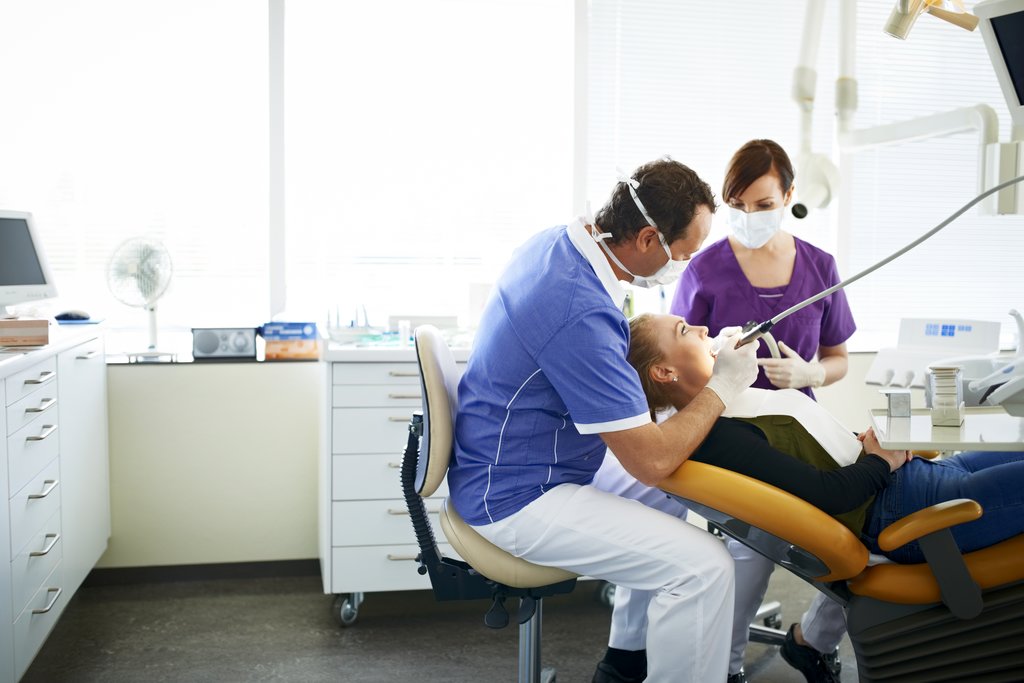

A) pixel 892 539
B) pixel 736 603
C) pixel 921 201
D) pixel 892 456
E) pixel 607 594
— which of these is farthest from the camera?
pixel 921 201

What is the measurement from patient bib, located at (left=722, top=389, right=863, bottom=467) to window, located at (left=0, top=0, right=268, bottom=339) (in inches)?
79.1

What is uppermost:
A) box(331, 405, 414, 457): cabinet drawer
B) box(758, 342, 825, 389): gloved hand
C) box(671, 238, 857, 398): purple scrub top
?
box(671, 238, 857, 398): purple scrub top

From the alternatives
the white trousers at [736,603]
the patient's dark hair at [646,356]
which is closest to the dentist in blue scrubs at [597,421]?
the patient's dark hair at [646,356]

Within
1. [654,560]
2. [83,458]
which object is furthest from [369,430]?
[654,560]

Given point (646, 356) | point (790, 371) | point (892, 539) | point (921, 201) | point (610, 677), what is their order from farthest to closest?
1. point (921, 201)
2. point (790, 371)
3. point (610, 677)
4. point (646, 356)
5. point (892, 539)

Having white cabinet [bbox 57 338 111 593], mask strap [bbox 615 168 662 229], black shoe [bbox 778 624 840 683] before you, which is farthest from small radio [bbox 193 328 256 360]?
black shoe [bbox 778 624 840 683]

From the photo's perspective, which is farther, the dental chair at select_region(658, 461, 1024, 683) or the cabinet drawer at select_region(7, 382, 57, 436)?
the cabinet drawer at select_region(7, 382, 57, 436)

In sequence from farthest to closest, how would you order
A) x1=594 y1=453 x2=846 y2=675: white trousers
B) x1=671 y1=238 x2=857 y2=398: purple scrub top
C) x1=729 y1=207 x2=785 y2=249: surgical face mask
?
x1=671 y1=238 x2=857 y2=398: purple scrub top
x1=729 y1=207 x2=785 y2=249: surgical face mask
x1=594 y1=453 x2=846 y2=675: white trousers

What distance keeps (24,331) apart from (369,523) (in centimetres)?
105

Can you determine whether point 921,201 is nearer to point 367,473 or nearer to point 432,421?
point 367,473

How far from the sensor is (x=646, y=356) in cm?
192

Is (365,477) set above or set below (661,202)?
below

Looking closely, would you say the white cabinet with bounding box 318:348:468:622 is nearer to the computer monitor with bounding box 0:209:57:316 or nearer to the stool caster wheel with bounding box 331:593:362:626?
the stool caster wheel with bounding box 331:593:362:626

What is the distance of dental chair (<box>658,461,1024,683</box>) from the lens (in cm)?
160
